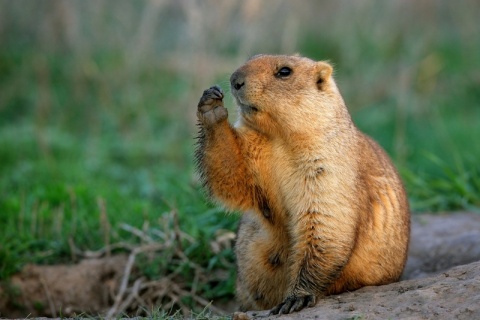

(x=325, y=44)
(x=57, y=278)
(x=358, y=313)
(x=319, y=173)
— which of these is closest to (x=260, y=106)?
(x=319, y=173)

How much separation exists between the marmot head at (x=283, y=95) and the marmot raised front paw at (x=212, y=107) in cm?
9

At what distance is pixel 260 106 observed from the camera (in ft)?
13.5

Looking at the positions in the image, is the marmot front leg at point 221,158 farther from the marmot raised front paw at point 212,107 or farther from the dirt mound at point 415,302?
the dirt mound at point 415,302

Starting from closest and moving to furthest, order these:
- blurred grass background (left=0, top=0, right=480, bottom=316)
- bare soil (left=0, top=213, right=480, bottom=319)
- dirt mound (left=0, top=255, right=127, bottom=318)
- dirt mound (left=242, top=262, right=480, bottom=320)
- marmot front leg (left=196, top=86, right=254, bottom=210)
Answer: dirt mound (left=242, top=262, right=480, bottom=320), marmot front leg (left=196, top=86, right=254, bottom=210), bare soil (left=0, top=213, right=480, bottom=319), dirt mound (left=0, top=255, right=127, bottom=318), blurred grass background (left=0, top=0, right=480, bottom=316)

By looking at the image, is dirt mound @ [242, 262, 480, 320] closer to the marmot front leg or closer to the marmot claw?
the marmot claw

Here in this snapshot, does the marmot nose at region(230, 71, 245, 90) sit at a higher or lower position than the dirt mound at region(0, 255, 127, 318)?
higher

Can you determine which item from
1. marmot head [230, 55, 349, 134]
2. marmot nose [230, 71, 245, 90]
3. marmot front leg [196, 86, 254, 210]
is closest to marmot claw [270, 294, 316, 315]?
marmot front leg [196, 86, 254, 210]

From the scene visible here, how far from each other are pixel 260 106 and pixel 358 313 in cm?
118

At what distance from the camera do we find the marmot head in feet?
13.5

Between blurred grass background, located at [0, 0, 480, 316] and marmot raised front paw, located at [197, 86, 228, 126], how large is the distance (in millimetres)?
1520

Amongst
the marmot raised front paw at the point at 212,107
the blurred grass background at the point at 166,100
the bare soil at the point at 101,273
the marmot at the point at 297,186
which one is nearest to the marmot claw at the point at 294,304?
the marmot at the point at 297,186

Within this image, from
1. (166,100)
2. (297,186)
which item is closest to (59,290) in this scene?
(297,186)

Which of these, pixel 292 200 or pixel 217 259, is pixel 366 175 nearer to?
pixel 292 200

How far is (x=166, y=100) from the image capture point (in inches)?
390
